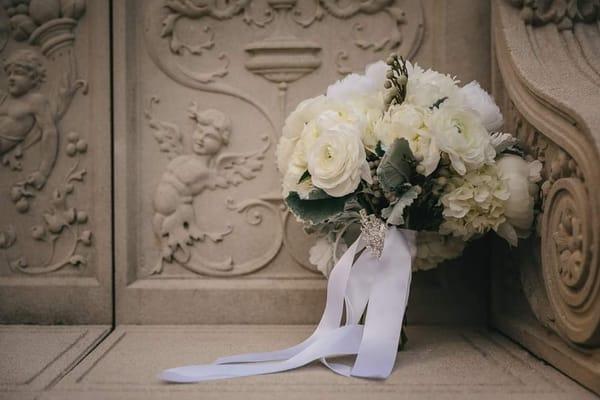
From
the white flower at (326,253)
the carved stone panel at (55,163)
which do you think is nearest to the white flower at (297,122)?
the white flower at (326,253)

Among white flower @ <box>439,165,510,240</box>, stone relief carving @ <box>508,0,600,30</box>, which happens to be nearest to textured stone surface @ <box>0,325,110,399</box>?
white flower @ <box>439,165,510,240</box>

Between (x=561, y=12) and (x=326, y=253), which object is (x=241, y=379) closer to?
(x=326, y=253)

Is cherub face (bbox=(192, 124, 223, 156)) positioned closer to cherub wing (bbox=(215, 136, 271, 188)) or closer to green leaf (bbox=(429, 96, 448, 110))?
cherub wing (bbox=(215, 136, 271, 188))

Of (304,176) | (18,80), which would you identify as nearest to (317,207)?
(304,176)

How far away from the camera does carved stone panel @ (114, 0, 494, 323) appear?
5.06ft

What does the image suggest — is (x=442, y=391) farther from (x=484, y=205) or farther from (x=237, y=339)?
(x=237, y=339)

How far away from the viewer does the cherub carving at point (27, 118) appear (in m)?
1.55

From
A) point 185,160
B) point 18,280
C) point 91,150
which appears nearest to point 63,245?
point 18,280

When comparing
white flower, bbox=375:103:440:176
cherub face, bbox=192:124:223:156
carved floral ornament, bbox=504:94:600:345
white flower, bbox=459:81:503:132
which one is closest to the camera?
carved floral ornament, bbox=504:94:600:345

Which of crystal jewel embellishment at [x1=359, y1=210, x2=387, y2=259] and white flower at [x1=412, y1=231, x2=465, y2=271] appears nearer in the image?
crystal jewel embellishment at [x1=359, y1=210, x2=387, y2=259]

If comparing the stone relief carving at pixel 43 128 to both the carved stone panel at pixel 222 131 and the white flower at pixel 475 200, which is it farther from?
the white flower at pixel 475 200

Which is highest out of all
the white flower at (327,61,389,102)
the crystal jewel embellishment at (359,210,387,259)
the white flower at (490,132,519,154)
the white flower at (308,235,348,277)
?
the white flower at (327,61,389,102)

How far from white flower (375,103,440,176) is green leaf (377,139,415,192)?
17 millimetres

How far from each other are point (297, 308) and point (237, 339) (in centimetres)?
21
